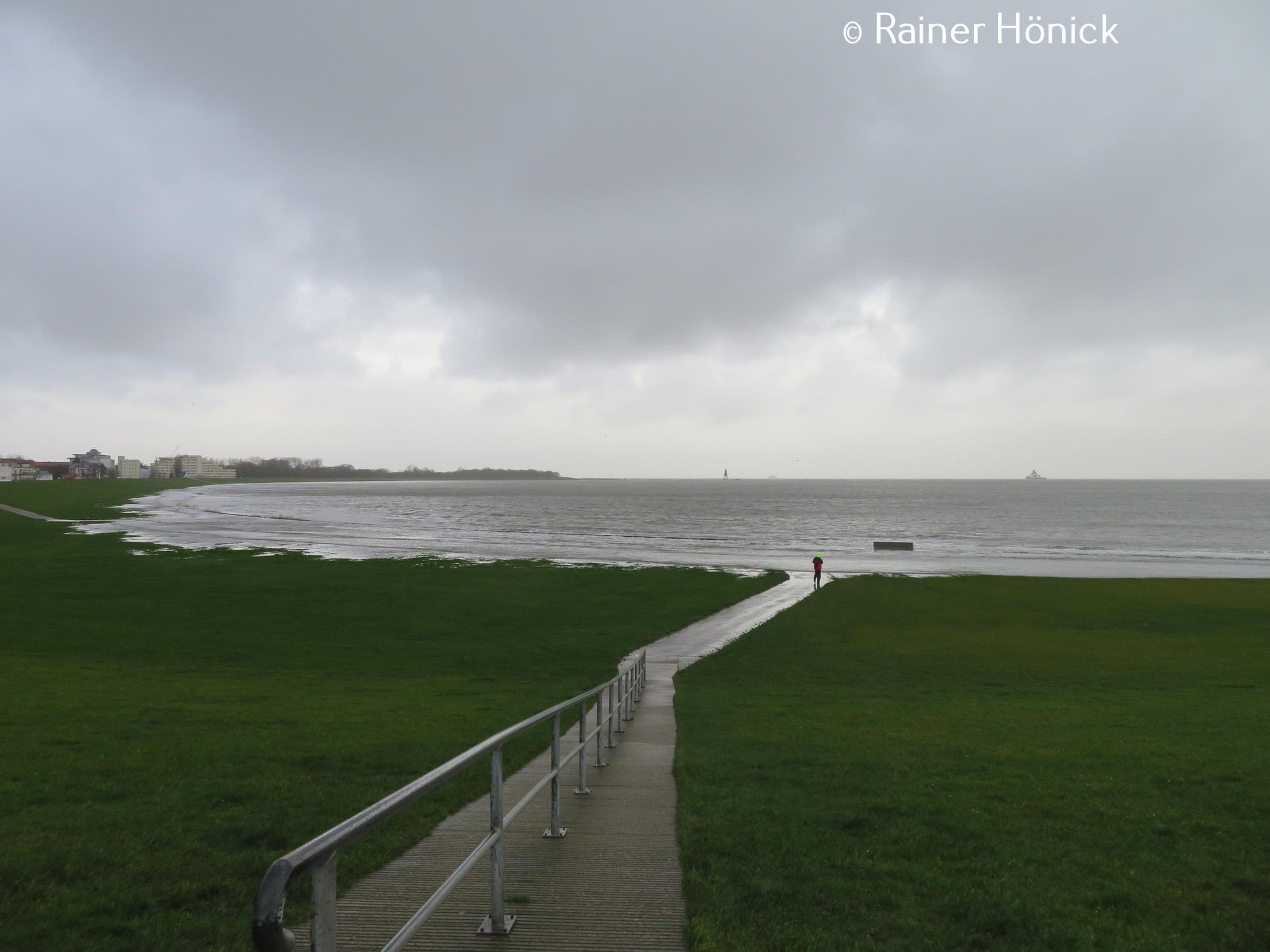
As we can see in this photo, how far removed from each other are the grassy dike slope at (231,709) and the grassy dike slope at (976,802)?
2.83 metres

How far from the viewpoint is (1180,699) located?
1562cm

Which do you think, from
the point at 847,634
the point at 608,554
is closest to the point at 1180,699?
the point at 847,634

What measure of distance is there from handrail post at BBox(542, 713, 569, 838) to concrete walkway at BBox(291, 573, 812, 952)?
8 centimetres

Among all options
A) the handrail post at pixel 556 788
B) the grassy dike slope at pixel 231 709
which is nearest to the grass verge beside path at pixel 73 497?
the grassy dike slope at pixel 231 709

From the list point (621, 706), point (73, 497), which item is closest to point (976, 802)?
point (621, 706)

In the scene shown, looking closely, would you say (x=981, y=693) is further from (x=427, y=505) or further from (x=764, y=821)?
(x=427, y=505)

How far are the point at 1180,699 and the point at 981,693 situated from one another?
3543 millimetres

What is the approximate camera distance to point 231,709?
1320 cm

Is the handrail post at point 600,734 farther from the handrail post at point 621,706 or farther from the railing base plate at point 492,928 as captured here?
the railing base plate at point 492,928

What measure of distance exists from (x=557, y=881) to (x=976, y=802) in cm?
480

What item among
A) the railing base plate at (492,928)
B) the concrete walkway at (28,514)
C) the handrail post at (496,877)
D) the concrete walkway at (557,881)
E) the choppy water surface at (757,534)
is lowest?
the choppy water surface at (757,534)

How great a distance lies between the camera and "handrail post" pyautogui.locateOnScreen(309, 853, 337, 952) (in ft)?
8.25

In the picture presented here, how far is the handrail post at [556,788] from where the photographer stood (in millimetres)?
6142

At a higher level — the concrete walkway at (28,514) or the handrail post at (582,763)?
the handrail post at (582,763)
